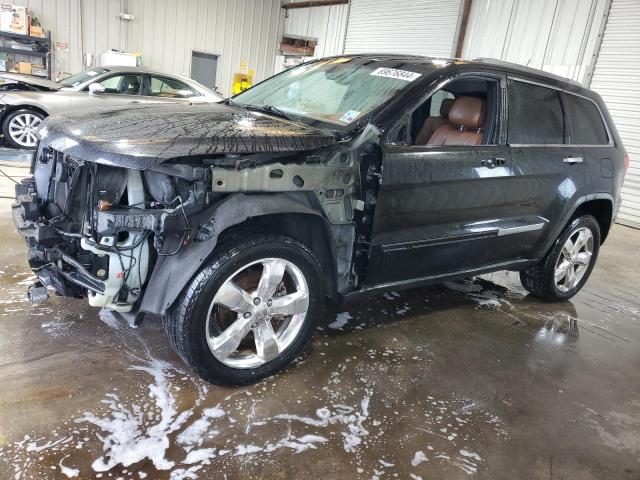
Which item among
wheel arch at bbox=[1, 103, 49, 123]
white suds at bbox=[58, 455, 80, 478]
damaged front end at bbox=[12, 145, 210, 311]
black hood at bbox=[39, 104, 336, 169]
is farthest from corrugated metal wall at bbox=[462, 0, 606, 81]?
white suds at bbox=[58, 455, 80, 478]

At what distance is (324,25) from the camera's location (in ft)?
44.1

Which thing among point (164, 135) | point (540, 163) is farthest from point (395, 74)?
point (164, 135)

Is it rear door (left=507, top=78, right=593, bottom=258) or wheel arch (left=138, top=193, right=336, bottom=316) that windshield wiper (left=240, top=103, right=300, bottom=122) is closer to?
wheel arch (left=138, top=193, right=336, bottom=316)

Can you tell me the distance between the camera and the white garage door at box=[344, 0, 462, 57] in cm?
977

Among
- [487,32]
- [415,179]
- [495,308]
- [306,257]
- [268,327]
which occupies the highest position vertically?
[487,32]

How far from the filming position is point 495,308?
373 cm

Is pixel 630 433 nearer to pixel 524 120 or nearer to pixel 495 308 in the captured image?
pixel 495 308

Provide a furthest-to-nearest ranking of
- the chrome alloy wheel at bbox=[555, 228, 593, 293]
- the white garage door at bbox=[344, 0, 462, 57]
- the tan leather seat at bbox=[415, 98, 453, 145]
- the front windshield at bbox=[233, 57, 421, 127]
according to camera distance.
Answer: the white garage door at bbox=[344, 0, 462, 57] → the chrome alloy wheel at bbox=[555, 228, 593, 293] → the tan leather seat at bbox=[415, 98, 453, 145] → the front windshield at bbox=[233, 57, 421, 127]

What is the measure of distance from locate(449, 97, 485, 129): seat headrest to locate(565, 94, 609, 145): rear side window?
861mm

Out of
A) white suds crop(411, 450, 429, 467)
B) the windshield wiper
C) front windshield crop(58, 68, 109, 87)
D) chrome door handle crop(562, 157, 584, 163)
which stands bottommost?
white suds crop(411, 450, 429, 467)

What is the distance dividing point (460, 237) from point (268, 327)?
4.12 feet

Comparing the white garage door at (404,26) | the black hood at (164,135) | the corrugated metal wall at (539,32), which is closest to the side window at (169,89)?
the white garage door at (404,26)

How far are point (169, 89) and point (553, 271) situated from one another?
644 cm

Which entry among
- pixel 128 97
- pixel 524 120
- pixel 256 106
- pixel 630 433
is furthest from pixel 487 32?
pixel 630 433
